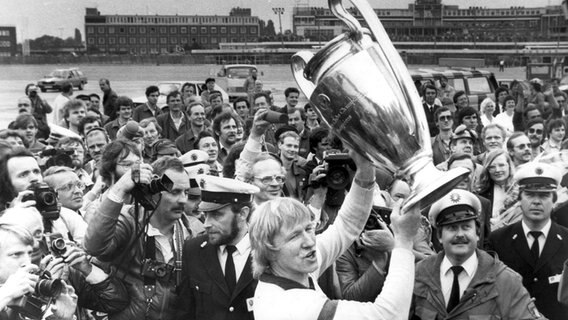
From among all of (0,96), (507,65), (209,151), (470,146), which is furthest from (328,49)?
(507,65)

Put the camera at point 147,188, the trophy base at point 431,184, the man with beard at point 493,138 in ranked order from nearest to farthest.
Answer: the trophy base at point 431,184
the camera at point 147,188
the man with beard at point 493,138

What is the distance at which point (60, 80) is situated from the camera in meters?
40.6

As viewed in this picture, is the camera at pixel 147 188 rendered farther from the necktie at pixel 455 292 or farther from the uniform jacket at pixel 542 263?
the uniform jacket at pixel 542 263

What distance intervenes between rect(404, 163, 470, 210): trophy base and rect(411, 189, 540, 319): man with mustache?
1.32 metres

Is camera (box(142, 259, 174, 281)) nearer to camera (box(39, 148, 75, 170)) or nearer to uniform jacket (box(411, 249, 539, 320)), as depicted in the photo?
uniform jacket (box(411, 249, 539, 320))

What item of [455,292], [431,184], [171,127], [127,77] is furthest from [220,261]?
[127,77]

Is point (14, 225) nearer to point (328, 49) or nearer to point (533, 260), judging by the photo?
point (328, 49)

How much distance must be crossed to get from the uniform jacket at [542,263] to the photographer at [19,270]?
2.67 meters

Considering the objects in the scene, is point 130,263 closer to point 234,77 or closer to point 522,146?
point 522,146

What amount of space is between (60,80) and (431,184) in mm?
39885

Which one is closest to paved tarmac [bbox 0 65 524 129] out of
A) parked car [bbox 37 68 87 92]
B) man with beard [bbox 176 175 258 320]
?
parked car [bbox 37 68 87 92]

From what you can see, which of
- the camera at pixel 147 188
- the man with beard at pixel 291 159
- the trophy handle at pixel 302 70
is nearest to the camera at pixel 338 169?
the camera at pixel 147 188

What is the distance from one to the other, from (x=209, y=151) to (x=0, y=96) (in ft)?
92.3

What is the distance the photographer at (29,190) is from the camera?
4320 mm
